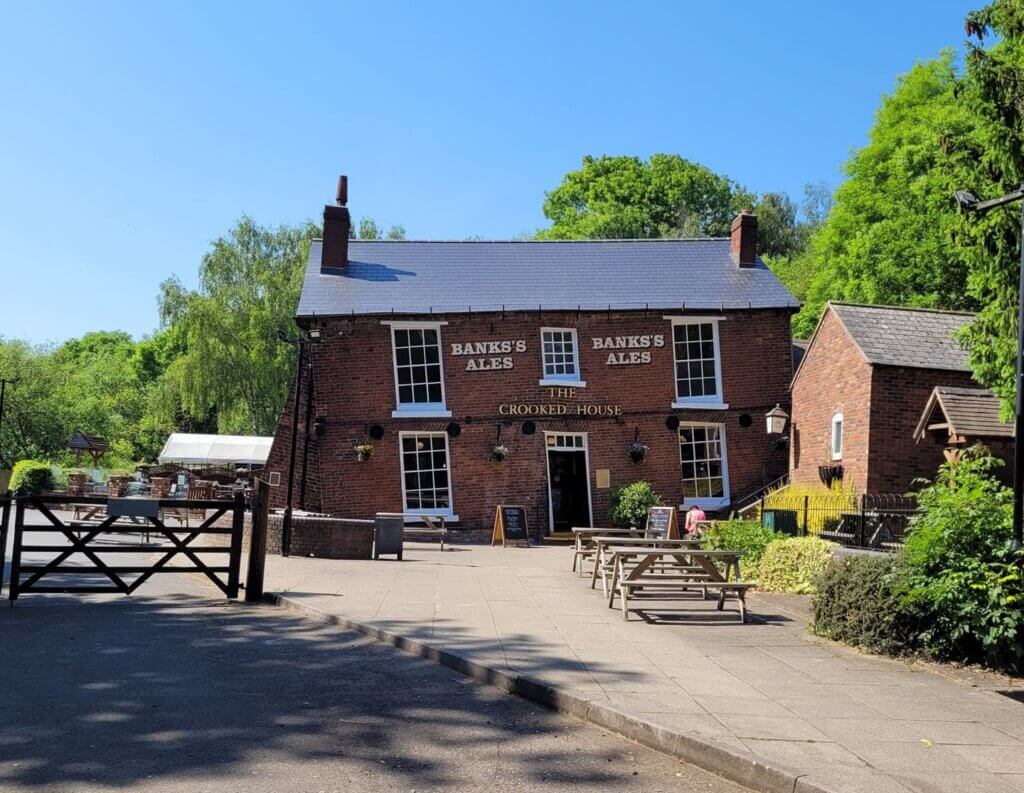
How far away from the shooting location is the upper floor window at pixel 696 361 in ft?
A: 79.9

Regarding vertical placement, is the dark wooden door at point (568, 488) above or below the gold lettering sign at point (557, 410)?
below

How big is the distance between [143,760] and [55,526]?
6.38 metres

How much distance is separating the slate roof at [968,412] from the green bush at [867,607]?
7.09 m

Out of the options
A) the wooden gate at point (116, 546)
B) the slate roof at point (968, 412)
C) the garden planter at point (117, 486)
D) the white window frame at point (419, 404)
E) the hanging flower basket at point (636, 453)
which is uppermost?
the white window frame at point (419, 404)

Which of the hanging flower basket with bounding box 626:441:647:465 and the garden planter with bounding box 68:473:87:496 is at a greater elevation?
the hanging flower basket with bounding box 626:441:647:465

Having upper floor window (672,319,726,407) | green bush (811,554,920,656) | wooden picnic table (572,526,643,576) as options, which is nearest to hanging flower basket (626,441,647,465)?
upper floor window (672,319,726,407)

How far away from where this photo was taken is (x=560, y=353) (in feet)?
79.5

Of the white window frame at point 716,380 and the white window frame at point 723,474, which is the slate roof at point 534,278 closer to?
the white window frame at point 716,380

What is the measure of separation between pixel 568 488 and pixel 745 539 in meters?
9.75

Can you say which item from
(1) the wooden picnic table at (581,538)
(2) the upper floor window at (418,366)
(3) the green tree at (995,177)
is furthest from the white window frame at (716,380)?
(3) the green tree at (995,177)

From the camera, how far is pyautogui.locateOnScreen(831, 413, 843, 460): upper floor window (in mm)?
19750

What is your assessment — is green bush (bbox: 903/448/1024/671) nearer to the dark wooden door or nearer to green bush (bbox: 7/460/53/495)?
the dark wooden door

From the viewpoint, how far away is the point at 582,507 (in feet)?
79.1

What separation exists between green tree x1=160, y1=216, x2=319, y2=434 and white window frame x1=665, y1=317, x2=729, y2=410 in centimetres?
2025
